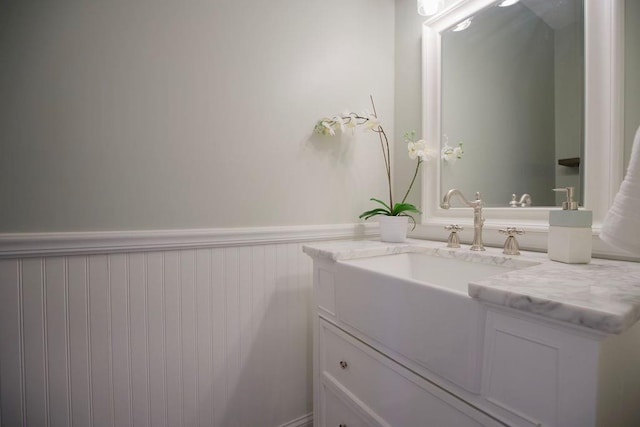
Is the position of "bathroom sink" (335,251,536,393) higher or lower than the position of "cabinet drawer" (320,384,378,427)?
higher

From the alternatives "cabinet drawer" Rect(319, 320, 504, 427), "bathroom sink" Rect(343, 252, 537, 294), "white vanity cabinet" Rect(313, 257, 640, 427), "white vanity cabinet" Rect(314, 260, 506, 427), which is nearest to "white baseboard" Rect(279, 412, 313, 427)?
"white vanity cabinet" Rect(314, 260, 506, 427)

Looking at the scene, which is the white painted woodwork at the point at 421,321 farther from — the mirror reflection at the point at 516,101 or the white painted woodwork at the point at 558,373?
the mirror reflection at the point at 516,101

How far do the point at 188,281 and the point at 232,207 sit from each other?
12.0 inches

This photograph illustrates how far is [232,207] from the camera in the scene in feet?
3.46

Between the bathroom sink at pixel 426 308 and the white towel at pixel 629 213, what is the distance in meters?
0.23

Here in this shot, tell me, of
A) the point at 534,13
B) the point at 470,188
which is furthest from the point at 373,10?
the point at 470,188

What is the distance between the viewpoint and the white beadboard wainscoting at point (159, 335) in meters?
0.79

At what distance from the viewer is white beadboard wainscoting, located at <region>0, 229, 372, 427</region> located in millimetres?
789

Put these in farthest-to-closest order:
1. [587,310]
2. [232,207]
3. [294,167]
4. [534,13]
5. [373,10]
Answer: [373,10] < [294,167] < [232,207] < [534,13] < [587,310]

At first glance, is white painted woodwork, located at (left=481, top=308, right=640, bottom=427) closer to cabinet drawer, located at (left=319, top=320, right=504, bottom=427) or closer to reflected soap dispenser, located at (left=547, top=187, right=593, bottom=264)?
cabinet drawer, located at (left=319, top=320, right=504, bottom=427)

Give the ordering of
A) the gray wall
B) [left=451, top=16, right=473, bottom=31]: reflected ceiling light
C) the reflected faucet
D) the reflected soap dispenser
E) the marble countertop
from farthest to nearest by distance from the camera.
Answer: [left=451, top=16, right=473, bottom=31]: reflected ceiling light
the reflected faucet
the gray wall
the reflected soap dispenser
the marble countertop

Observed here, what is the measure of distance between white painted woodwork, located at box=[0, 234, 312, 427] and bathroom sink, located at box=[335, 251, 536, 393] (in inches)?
15.6

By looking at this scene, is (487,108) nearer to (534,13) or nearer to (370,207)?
(534,13)

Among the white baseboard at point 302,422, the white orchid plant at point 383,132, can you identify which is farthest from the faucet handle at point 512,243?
the white baseboard at point 302,422
